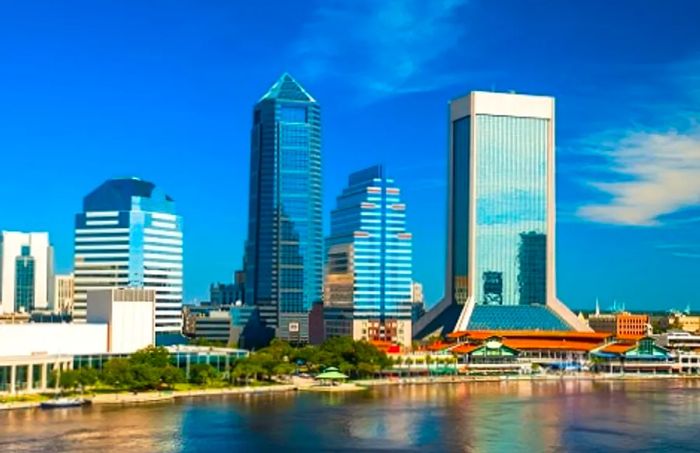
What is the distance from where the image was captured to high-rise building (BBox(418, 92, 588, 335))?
4540 inches

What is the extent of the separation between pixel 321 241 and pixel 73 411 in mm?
70018

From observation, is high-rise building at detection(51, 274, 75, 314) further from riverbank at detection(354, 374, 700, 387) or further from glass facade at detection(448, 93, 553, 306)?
riverbank at detection(354, 374, 700, 387)

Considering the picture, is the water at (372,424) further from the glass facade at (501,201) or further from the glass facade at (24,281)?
the glass facade at (24,281)

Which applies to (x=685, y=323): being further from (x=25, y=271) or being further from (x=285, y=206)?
(x=25, y=271)

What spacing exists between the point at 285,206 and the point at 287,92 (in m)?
13.2

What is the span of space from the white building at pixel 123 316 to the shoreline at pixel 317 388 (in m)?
9.69

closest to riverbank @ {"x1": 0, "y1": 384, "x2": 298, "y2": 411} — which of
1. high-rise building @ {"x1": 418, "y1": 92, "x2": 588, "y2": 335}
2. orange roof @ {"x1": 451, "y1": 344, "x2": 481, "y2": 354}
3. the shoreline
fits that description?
the shoreline

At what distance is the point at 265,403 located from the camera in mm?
65812

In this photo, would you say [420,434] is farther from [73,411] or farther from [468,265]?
[468,265]

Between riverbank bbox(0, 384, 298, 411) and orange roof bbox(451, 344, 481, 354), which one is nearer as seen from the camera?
riverbank bbox(0, 384, 298, 411)

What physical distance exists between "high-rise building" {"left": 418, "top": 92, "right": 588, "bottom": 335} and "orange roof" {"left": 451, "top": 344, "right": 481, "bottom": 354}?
12581 millimetres

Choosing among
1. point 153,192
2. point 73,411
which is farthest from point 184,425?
point 153,192

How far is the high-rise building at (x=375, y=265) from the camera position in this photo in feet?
372

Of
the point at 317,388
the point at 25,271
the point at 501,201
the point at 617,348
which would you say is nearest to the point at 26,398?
the point at 317,388
